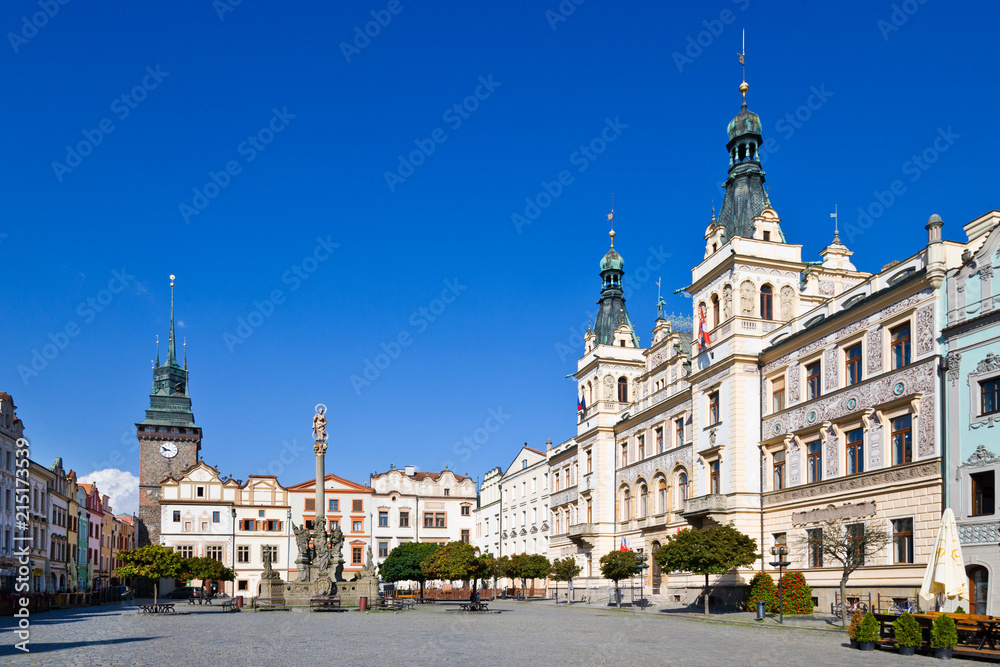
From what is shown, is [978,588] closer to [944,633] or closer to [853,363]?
[944,633]

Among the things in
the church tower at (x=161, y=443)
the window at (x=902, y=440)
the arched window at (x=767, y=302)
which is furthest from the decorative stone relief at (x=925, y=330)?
the church tower at (x=161, y=443)

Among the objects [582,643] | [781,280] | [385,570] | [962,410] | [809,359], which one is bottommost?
[385,570]

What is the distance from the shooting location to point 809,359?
39.8 metres

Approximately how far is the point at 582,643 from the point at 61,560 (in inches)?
2504

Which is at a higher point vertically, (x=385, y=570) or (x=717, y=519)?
(x=717, y=519)

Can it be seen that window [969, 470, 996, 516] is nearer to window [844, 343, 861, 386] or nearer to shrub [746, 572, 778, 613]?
window [844, 343, 861, 386]

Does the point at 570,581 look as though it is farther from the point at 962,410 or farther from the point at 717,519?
the point at 962,410

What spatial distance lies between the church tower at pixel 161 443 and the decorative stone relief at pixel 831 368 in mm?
75621

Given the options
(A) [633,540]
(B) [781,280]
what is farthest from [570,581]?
(B) [781,280]

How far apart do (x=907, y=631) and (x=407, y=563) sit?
6073 centimetres

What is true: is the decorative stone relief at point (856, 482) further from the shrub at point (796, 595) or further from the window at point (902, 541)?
the shrub at point (796, 595)

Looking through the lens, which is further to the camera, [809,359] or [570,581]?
[570,581]

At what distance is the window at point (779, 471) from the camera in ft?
137

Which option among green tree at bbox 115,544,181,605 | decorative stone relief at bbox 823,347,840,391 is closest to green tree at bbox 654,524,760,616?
decorative stone relief at bbox 823,347,840,391
